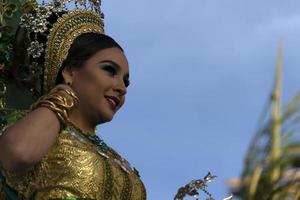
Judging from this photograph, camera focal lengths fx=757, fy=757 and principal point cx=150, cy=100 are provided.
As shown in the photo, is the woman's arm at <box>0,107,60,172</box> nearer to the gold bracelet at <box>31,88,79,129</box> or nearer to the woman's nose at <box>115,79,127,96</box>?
the gold bracelet at <box>31,88,79,129</box>

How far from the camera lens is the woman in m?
3.74

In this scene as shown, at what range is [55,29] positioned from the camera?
492cm

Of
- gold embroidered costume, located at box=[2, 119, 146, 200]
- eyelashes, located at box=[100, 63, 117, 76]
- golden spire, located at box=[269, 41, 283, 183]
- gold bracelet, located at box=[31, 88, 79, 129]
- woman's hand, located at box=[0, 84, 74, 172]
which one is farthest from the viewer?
eyelashes, located at box=[100, 63, 117, 76]

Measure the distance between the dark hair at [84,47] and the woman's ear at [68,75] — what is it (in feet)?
0.09

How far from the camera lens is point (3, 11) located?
564 centimetres

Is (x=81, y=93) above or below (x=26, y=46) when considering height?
below

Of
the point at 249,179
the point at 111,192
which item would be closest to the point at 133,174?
the point at 111,192

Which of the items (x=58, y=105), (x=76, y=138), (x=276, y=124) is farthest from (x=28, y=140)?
(x=276, y=124)

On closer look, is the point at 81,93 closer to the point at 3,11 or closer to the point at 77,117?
the point at 77,117

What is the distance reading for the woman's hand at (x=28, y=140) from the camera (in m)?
3.66

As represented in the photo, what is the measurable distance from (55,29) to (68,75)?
47 centimetres

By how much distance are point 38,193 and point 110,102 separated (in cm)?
72

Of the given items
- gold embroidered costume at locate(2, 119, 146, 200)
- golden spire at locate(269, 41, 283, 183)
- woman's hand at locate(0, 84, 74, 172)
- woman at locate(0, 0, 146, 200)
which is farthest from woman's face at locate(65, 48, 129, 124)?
golden spire at locate(269, 41, 283, 183)

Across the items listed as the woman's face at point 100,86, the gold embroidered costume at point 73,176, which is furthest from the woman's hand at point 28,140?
the woman's face at point 100,86
